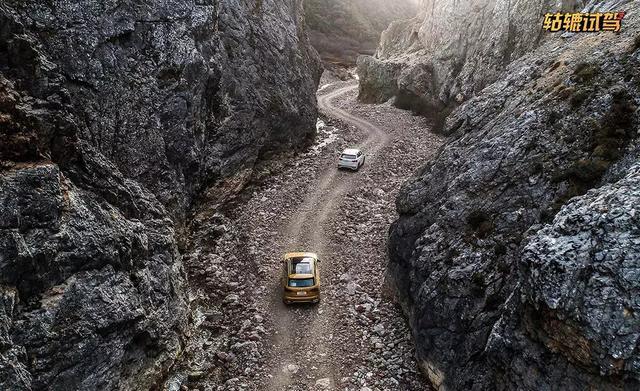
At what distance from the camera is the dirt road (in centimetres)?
2397

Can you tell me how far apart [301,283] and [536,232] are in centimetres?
1375

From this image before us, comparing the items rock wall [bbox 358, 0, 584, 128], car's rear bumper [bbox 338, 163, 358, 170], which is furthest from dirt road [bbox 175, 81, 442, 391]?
→ rock wall [bbox 358, 0, 584, 128]

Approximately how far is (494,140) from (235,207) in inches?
864

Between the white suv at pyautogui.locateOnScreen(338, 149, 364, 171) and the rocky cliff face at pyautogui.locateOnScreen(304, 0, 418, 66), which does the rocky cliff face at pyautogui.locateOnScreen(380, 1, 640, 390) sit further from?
the rocky cliff face at pyautogui.locateOnScreen(304, 0, 418, 66)

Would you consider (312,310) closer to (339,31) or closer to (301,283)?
(301,283)

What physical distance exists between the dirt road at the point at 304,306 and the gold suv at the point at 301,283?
2.30 feet

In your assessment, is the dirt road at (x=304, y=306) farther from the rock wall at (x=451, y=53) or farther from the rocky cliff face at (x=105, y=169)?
the rock wall at (x=451, y=53)

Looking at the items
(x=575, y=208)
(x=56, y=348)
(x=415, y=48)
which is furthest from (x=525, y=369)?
(x=415, y=48)

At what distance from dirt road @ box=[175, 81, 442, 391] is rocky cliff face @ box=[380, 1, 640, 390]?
2.50 meters

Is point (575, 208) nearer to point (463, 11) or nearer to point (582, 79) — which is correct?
point (582, 79)

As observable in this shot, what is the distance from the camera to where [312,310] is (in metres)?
28.1

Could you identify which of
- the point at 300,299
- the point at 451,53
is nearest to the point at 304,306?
the point at 300,299

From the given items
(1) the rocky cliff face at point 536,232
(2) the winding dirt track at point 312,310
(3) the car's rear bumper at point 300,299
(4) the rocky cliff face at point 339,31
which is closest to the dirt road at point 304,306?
(2) the winding dirt track at point 312,310

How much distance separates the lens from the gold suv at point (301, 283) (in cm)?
2789
